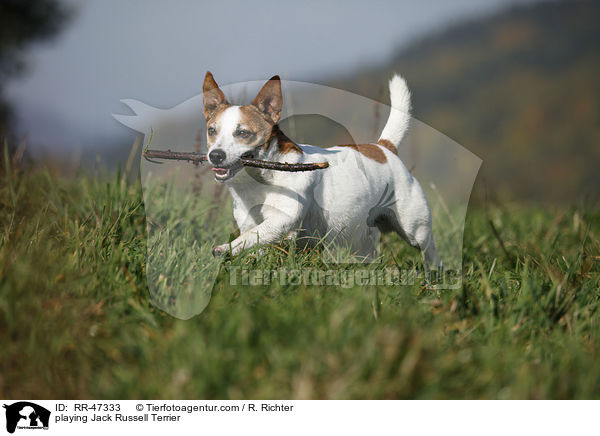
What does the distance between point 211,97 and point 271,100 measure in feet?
0.87

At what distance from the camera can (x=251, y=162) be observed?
1974 millimetres

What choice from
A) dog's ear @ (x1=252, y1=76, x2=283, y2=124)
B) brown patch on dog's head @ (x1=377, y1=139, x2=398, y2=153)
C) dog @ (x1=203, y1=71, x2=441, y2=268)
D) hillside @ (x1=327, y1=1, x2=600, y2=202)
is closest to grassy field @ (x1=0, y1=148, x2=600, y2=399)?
dog @ (x1=203, y1=71, x2=441, y2=268)

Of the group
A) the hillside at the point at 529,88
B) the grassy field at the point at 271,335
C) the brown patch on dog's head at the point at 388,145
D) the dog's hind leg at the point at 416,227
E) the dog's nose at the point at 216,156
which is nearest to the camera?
the grassy field at the point at 271,335

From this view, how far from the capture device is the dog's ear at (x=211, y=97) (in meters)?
1.91

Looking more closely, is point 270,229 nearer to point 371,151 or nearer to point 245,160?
point 245,160

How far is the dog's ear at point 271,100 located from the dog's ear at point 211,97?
5.9 inches

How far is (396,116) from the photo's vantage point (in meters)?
2.67

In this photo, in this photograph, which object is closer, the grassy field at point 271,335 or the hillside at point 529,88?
the grassy field at point 271,335

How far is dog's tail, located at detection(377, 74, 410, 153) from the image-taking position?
8.45 ft

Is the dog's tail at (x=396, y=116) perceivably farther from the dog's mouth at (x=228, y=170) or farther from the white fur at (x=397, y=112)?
the dog's mouth at (x=228, y=170)

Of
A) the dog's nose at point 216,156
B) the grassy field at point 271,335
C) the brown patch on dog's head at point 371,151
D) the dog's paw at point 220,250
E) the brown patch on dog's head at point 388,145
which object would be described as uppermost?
the brown patch on dog's head at point 388,145
